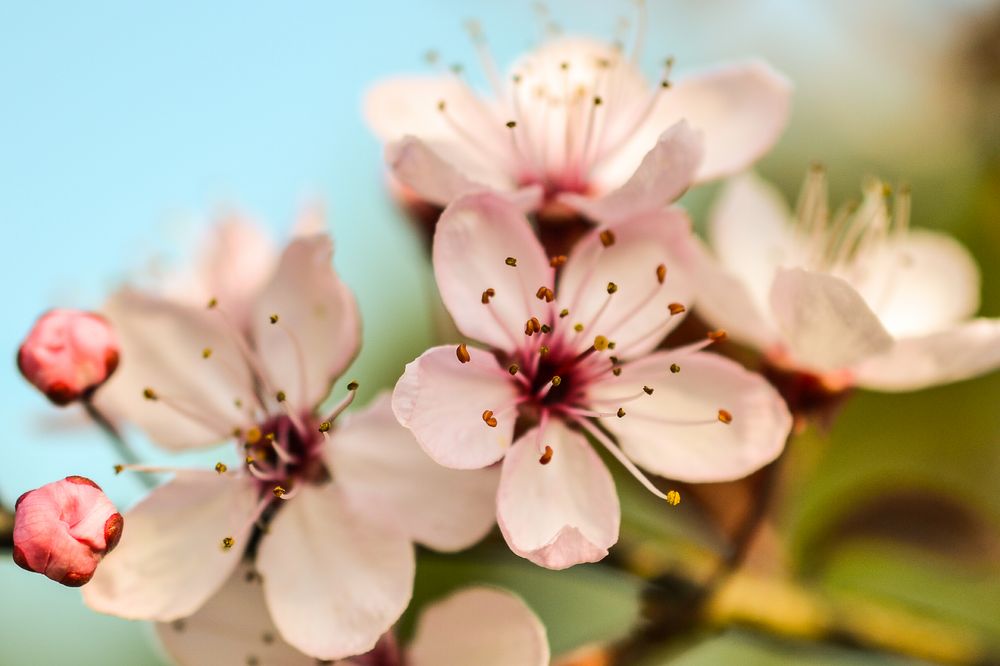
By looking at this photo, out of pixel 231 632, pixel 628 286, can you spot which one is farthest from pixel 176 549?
pixel 628 286

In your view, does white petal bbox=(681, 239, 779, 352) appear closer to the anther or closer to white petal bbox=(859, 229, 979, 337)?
the anther

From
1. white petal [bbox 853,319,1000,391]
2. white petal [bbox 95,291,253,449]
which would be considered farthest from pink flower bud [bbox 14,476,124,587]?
white petal [bbox 853,319,1000,391]

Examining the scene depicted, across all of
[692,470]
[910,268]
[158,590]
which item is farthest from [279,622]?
[910,268]

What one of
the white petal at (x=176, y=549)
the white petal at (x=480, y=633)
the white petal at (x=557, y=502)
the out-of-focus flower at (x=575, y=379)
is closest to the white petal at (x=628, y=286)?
the out-of-focus flower at (x=575, y=379)

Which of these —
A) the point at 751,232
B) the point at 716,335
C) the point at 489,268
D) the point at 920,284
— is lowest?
the point at 920,284

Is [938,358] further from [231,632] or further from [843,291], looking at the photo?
→ [231,632]
